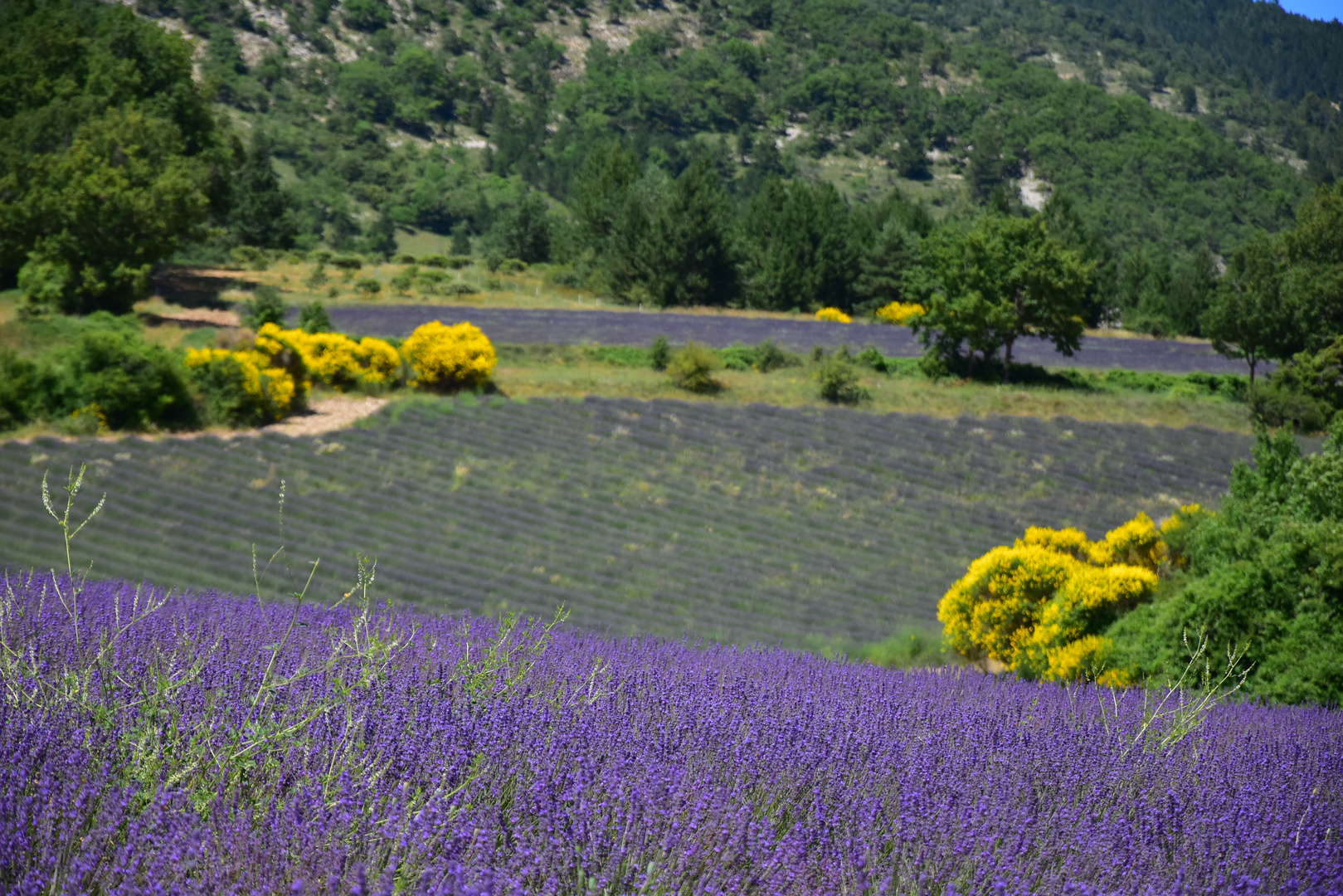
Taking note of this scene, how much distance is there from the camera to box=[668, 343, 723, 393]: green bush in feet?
83.0

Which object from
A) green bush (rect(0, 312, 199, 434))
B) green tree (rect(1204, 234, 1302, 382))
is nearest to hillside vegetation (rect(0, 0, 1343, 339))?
green tree (rect(1204, 234, 1302, 382))

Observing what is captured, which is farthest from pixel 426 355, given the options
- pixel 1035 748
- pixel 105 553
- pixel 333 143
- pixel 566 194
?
pixel 333 143

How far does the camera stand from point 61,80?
35094mm

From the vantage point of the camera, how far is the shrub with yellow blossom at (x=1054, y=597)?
10.3 metres

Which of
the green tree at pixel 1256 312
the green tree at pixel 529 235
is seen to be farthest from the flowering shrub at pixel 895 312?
the green tree at pixel 529 235

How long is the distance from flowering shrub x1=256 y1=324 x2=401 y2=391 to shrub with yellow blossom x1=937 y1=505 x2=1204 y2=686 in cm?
1360

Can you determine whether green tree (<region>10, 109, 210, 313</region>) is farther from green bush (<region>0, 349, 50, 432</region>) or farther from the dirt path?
the dirt path

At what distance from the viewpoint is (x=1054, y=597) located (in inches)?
429

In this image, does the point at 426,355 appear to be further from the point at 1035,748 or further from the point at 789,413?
the point at 1035,748

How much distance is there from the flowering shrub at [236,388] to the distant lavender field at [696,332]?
12603 millimetres

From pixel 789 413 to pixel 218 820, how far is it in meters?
18.9

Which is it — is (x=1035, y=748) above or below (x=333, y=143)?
below

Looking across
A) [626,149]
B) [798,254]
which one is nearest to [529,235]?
[626,149]

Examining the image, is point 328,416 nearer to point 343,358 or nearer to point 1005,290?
point 343,358
